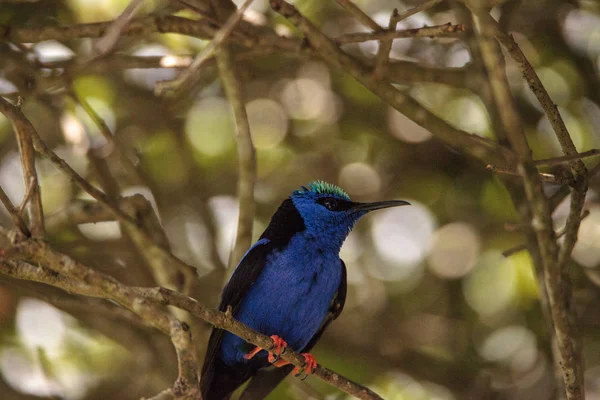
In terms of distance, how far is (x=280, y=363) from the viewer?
527 centimetres

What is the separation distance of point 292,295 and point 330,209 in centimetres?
90

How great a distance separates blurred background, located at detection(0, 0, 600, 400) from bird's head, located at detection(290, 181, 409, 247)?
113 centimetres

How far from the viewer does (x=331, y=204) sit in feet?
19.1

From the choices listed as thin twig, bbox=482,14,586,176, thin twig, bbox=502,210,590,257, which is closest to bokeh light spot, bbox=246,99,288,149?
thin twig, bbox=502,210,590,257

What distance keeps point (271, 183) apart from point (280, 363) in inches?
106

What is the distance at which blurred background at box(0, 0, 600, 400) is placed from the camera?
21.3ft

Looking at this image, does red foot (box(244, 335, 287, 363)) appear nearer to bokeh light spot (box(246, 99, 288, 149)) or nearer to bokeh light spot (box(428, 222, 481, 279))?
bokeh light spot (box(428, 222, 481, 279))

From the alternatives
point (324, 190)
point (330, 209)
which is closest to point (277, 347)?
point (330, 209)

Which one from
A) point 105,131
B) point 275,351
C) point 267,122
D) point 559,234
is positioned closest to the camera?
point 559,234

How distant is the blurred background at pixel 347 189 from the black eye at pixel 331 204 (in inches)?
46.7

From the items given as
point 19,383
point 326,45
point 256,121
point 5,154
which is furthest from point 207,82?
point 19,383

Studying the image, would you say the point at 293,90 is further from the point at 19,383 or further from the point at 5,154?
the point at 19,383

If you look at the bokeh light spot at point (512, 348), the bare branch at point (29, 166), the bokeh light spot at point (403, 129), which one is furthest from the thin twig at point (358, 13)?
the bokeh light spot at point (512, 348)

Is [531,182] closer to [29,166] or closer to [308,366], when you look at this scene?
[29,166]
